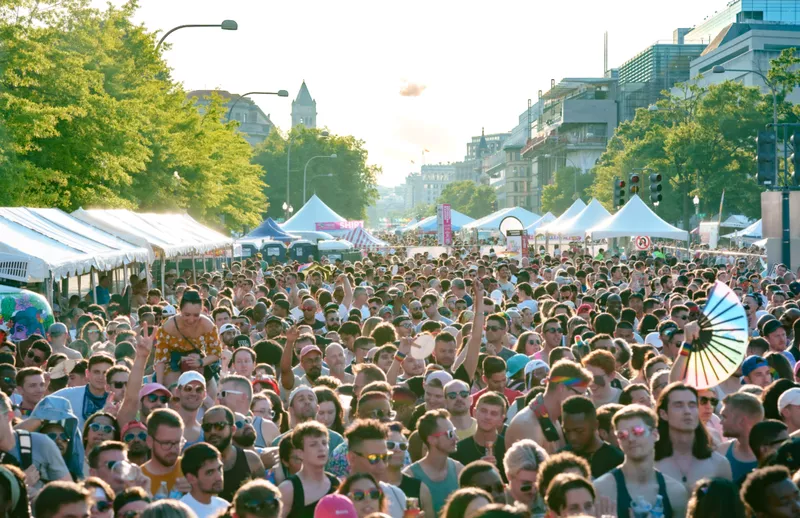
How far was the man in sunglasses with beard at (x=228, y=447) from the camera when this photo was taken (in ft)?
21.6

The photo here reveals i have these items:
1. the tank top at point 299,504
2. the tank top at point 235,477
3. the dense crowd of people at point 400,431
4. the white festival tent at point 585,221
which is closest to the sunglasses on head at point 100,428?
the dense crowd of people at point 400,431

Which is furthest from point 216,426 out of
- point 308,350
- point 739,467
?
point 308,350

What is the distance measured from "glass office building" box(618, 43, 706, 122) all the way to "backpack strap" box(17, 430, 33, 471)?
419 ft

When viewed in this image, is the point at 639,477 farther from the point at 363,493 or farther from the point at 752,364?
the point at 752,364

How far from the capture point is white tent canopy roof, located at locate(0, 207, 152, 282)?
15.1 metres

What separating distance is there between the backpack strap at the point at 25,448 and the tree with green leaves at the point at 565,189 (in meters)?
113

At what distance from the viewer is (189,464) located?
230 inches

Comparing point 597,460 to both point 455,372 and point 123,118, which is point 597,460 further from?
point 123,118

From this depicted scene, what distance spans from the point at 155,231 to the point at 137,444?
19.5m

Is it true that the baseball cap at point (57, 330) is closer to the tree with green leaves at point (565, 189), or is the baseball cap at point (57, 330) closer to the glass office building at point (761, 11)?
the tree with green leaves at point (565, 189)

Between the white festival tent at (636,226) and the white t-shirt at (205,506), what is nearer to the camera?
the white t-shirt at (205,506)

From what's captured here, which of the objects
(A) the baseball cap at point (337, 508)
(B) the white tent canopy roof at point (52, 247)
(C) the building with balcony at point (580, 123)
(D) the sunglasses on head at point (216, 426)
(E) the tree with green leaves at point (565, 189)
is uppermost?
(C) the building with balcony at point (580, 123)

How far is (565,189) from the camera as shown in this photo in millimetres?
122625

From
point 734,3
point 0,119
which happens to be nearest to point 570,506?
point 0,119
